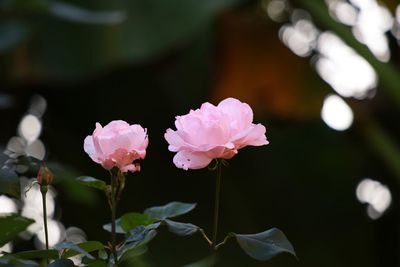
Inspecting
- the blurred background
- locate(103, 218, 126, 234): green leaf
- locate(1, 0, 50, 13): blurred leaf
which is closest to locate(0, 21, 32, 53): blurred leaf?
the blurred background

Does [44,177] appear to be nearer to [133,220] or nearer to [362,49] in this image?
[133,220]

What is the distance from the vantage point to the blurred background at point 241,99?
1.56 metres

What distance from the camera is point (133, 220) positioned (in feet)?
1.26

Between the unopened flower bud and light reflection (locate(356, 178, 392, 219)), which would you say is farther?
light reflection (locate(356, 178, 392, 219))

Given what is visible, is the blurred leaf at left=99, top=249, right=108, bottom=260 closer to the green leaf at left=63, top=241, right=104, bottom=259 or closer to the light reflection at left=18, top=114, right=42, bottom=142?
the green leaf at left=63, top=241, right=104, bottom=259

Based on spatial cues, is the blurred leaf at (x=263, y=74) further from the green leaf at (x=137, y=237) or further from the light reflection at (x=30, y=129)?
the green leaf at (x=137, y=237)

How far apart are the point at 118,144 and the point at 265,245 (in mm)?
77

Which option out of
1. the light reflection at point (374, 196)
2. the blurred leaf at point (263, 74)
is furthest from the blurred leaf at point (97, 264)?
the light reflection at point (374, 196)

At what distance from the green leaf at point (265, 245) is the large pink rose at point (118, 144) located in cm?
6

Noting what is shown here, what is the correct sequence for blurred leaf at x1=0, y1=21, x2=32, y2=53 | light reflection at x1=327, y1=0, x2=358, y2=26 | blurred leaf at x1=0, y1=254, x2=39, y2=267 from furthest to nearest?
light reflection at x1=327, y1=0, x2=358, y2=26 → blurred leaf at x1=0, y1=21, x2=32, y2=53 → blurred leaf at x1=0, y1=254, x2=39, y2=267

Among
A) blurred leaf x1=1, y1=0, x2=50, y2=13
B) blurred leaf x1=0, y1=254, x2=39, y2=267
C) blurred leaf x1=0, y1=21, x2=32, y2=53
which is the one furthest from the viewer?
blurred leaf x1=0, y1=21, x2=32, y2=53

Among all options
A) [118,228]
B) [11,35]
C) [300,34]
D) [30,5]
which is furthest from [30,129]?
[118,228]

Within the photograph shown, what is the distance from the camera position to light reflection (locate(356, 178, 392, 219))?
162 cm

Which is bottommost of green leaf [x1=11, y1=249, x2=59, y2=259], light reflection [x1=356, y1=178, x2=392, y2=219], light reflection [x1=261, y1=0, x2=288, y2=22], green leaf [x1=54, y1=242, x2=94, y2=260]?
light reflection [x1=356, y1=178, x2=392, y2=219]
